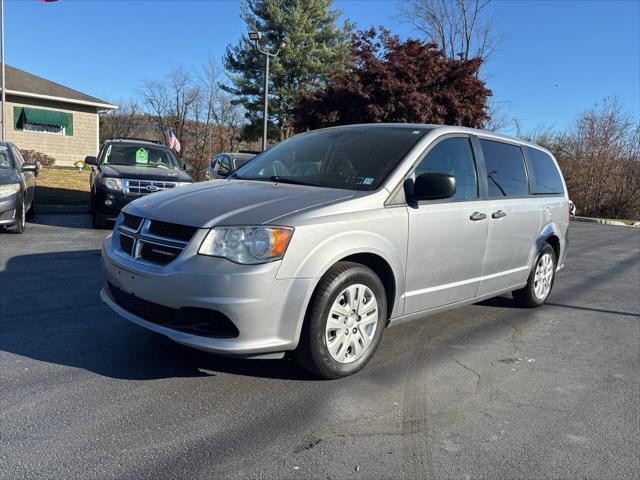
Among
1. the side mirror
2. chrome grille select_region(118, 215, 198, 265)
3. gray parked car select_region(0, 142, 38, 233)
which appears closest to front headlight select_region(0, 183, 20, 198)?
gray parked car select_region(0, 142, 38, 233)

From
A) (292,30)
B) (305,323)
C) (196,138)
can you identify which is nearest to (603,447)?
(305,323)

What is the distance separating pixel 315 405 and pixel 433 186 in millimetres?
1738

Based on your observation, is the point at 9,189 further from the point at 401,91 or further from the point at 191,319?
the point at 401,91

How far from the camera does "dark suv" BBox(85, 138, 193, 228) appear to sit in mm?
9461

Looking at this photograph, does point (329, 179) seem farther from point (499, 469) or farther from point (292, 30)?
point (292, 30)

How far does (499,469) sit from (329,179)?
234cm

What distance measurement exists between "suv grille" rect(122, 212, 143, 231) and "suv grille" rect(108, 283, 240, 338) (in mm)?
490

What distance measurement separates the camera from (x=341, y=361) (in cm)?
355

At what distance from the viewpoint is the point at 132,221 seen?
368 centimetres

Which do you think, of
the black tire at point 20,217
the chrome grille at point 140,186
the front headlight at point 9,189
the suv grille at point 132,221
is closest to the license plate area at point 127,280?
the suv grille at point 132,221

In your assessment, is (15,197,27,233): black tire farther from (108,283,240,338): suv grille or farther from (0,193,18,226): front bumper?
(108,283,240,338): suv grille

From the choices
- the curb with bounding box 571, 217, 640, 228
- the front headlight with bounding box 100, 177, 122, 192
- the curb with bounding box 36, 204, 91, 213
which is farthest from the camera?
the curb with bounding box 571, 217, 640, 228

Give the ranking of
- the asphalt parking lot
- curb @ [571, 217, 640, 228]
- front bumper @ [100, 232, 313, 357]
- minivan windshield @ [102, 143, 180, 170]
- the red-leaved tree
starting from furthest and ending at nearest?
1. curb @ [571, 217, 640, 228]
2. the red-leaved tree
3. minivan windshield @ [102, 143, 180, 170]
4. front bumper @ [100, 232, 313, 357]
5. the asphalt parking lot

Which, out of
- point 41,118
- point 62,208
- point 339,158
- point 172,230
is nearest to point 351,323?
point 172,230
